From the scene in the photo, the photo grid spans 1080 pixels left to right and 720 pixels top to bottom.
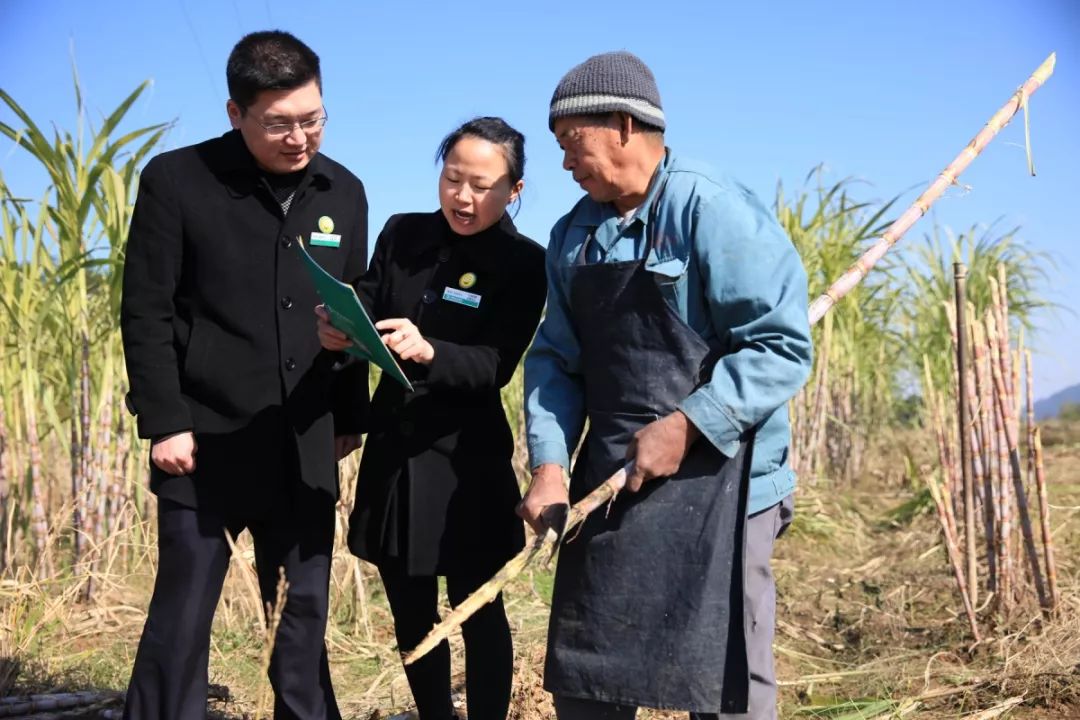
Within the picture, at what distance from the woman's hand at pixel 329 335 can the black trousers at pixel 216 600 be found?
389 millimetres

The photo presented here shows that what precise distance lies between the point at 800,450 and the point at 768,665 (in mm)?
4816

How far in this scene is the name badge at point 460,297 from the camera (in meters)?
2.78

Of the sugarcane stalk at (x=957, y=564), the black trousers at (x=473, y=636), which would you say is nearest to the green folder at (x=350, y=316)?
the black trousers at (x=473, y=636)

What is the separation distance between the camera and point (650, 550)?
2234mm

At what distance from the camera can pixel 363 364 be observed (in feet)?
9.46

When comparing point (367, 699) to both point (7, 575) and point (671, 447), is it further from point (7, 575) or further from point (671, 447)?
point (671, 447)

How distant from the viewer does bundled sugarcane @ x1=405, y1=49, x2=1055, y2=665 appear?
2.01m

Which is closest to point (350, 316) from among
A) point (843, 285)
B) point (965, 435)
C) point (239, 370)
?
point (239, 370)

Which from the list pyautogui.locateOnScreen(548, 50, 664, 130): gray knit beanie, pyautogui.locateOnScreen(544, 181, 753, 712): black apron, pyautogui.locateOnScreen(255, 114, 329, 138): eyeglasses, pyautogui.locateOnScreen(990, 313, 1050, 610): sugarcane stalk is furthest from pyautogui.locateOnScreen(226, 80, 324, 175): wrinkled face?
pyautogui.locateOnScreen(990, 313, 1050, 610): sugarcane stalk

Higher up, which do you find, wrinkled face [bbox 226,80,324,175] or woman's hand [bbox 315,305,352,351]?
wrinkled face [bbox 226,80,324,175]

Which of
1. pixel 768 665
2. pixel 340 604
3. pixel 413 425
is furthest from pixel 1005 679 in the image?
pixel 340 604

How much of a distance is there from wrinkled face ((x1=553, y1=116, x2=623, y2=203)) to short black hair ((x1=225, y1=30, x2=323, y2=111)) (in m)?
0.68

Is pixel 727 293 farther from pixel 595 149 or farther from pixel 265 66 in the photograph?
pixel 265 66

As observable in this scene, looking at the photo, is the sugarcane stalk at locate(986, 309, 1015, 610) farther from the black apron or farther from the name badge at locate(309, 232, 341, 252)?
the name badge at locate(309, 232, 341, 252)
